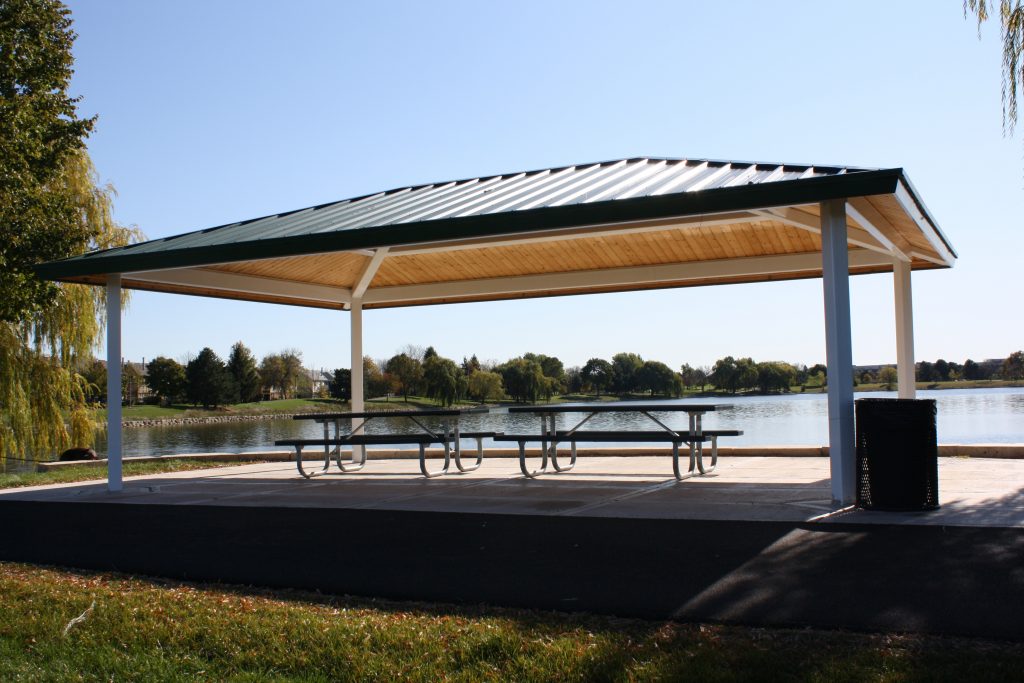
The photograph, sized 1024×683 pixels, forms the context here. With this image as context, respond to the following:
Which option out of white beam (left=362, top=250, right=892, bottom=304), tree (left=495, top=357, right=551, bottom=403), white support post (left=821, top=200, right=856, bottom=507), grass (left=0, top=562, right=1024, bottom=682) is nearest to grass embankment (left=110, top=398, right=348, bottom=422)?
tree (left=495, top=357, right=551, bottom=403)

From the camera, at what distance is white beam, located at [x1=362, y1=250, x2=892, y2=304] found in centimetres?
1162

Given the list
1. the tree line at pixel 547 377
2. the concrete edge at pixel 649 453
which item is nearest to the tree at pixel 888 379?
the tree line at pixel 547 377

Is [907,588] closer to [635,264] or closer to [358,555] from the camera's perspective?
[358,555]

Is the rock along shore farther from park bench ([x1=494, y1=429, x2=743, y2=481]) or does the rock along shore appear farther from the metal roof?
park bench ([x1=494, y1=429, x2=743, y2=481])

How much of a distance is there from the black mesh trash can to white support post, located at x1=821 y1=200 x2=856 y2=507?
15 cm

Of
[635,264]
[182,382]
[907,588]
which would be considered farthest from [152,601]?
[182,382]

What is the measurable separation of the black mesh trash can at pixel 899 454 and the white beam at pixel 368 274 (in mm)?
5835

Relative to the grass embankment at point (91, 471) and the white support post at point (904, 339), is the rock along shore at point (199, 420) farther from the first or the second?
the white support post at point (904, 339)

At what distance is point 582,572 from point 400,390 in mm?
38036

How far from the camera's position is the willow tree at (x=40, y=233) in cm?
1331

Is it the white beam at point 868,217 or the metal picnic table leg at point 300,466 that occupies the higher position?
the white beam at point 868,217

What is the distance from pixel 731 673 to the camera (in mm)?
3574

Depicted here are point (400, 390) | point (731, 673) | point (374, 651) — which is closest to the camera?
point (731, 673)

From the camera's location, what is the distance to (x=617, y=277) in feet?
42.0
